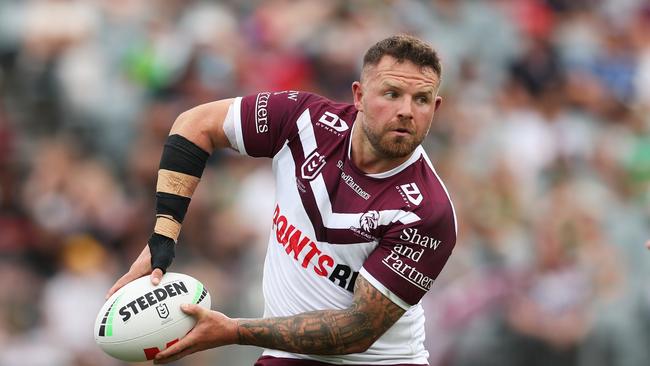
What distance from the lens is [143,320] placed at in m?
6.19

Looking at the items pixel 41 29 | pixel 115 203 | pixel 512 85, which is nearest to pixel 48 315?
pixel 115 203

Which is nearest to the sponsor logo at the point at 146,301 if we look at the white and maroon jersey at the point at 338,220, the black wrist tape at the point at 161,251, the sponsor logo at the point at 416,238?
the black wrist tape at the point at 161,251

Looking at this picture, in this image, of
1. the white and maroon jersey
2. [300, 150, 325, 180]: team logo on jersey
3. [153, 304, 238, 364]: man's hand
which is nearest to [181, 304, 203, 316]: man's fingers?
[153, 304, 238, 364]: man's hand

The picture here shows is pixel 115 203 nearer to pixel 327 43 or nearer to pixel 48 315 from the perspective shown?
pixel 48 315

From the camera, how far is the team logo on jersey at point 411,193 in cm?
623

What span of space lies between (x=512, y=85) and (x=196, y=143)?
734cm

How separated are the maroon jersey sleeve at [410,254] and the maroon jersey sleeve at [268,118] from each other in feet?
2.74

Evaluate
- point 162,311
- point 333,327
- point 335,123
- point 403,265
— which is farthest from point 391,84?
point 162,311

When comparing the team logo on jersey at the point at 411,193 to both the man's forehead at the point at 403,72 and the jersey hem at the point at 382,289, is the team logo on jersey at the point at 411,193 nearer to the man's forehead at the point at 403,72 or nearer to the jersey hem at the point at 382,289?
the jersey hem at the point at 382,289

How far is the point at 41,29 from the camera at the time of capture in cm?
1191

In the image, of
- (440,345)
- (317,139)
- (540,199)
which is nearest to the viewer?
(317,139)

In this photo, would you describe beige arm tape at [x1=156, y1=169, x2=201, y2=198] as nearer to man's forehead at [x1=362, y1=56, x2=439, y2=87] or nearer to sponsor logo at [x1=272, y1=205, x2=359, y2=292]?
sponsor logo at [x1=272, y1=205, x2=359, y2=292]

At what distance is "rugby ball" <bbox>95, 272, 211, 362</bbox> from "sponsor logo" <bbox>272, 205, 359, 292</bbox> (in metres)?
0.63

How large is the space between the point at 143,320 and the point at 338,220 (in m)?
1.15
